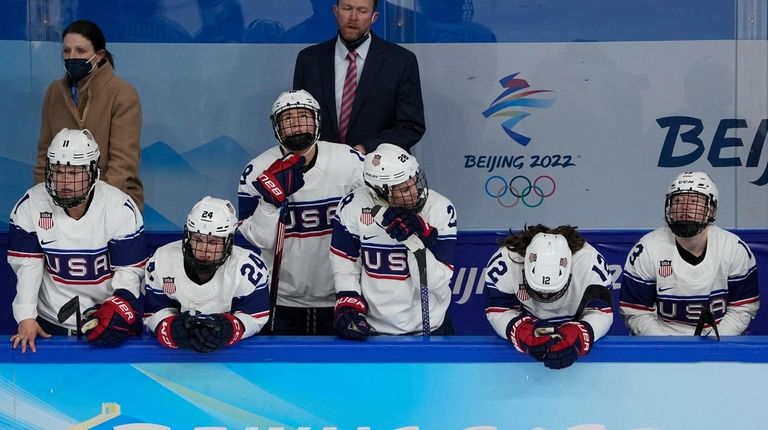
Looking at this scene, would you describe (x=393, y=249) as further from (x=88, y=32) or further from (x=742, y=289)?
(x=88, y=32)

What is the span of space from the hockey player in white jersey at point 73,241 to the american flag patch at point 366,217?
88 centimetres

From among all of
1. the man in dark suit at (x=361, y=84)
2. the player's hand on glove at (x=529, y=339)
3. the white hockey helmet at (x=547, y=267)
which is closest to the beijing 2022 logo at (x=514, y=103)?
the man in dark suit at (x=361, y=84)

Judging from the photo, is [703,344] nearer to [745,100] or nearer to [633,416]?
[633,416]

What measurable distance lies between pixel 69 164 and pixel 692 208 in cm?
247

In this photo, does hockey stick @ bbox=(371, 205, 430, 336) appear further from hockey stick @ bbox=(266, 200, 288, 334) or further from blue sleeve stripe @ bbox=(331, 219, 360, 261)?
hockey stick @ bbox=(266, 200, 288, 334)

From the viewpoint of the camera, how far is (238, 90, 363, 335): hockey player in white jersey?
498 cm

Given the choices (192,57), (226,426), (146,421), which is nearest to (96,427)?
(146,421)

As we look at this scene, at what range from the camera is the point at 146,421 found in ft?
13.8

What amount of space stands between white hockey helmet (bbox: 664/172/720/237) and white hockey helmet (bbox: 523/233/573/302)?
708 millimetres

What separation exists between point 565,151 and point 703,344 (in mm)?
3298

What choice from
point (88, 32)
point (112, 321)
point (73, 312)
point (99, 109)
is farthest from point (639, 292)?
point (88, 32)

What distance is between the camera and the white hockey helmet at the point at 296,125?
4969mm

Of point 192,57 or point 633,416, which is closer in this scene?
point 633,416

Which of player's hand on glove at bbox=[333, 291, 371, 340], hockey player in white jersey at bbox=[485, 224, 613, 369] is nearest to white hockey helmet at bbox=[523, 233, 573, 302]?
hockey player in white jersey at bbox=[485, 224, 613, 369]
